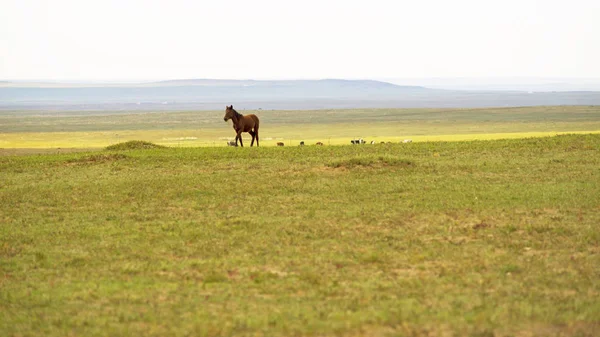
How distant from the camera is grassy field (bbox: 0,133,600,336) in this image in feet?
32.3

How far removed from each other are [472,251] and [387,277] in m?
2.15

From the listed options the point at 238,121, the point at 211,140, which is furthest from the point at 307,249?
the point at 211,140

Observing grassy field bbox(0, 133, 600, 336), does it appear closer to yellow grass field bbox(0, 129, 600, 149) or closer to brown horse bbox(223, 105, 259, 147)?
brown horse bbox(223, 105, 259, 147)

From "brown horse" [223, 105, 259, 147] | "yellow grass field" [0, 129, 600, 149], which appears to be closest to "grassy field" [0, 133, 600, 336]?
"brown horse" [223, 105, 259, 147]

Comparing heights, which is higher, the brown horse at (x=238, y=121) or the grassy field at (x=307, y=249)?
the brown horse at (x=238, y=121)

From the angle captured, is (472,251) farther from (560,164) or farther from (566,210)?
(560,164)

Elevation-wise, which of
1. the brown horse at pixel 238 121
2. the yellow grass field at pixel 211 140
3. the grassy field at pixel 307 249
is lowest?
the yellow grass field at pixel 211 140

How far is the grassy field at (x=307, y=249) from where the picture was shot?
9.84 meters

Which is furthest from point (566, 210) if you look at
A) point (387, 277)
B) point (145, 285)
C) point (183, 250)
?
point (145, 285)

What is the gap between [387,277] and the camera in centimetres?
1166

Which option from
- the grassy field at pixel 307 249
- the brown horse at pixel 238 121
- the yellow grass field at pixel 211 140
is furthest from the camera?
the yellow grass field at pixel 211 140

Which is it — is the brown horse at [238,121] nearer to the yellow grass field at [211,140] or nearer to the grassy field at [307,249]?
the grassy field at [307,249]

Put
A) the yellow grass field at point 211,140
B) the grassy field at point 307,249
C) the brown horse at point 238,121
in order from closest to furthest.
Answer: the grassy field at point 307,249
the brown horse at point 238,121
the yellow grass field at point 211,140

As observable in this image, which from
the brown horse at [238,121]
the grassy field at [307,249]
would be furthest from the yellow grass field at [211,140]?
the grassy field at [307,249]
